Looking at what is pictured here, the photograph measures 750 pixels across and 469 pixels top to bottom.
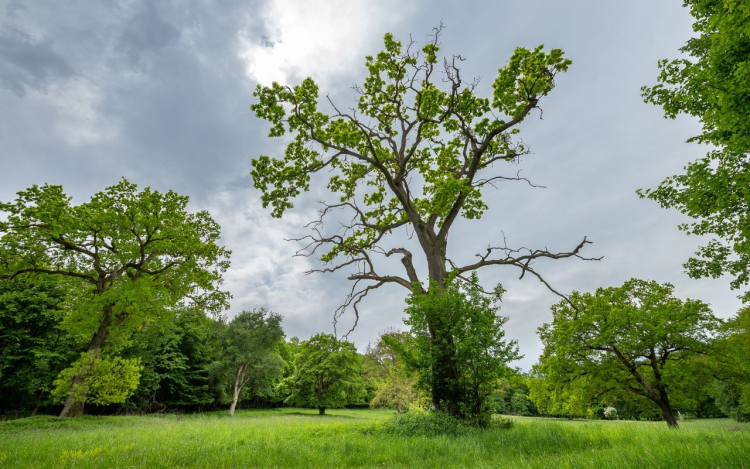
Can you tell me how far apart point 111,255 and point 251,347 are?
75.5 feet

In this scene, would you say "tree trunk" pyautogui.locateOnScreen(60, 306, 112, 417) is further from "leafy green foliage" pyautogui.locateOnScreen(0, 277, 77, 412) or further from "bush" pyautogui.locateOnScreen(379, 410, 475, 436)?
"bush" pyautogui.locateOnScreen(379, 410, 475, 436)

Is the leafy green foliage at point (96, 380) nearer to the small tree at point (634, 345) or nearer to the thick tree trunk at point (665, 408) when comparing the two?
the small tree at point (634, 345)

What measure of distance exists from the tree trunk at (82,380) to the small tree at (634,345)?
29367mm

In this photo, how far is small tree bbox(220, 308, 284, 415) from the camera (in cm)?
3981

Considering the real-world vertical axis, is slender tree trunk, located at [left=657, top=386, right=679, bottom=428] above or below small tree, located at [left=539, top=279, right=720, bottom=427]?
below

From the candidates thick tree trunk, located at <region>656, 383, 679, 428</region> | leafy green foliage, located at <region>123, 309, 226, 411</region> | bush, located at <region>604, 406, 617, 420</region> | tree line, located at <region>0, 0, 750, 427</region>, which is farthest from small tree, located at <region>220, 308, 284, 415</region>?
bush, located at <region>604, 406, 617, 420</region>

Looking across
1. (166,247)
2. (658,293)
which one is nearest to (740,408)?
(658,293)

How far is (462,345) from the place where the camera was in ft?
32.0

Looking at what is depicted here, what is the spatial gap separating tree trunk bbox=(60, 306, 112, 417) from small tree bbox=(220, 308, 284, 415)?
20514mm

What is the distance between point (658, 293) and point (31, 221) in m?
40.5

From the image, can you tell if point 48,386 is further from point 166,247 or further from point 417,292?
point 417,292

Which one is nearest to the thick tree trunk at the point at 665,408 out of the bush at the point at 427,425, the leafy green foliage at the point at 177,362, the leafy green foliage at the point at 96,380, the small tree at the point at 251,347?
the bush at the point at 427,425

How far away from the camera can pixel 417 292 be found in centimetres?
1245

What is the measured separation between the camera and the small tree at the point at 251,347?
39.8 metres
